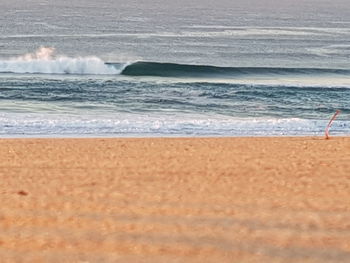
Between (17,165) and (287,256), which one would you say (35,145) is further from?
(287,256)

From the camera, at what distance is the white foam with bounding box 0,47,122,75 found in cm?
3591

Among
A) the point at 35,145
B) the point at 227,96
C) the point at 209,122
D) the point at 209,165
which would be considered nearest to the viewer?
the point at 209,165

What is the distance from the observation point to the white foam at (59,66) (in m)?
35.9

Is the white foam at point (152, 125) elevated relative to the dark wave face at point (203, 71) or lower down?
lower down

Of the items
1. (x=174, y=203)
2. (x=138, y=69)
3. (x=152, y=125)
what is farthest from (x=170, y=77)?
(x=174, y=203)

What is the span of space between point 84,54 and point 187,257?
33365mm

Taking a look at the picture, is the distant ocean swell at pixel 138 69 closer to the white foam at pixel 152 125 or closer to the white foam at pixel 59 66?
the white foam at pixel 59 66

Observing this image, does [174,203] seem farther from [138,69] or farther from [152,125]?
[138,69]

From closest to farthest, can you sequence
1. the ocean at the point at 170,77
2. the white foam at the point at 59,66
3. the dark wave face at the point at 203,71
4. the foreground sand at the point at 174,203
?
the foreground sand at the point at 174,203 < the ocean at the point at 170,77 < the white foam at the point at 59,66 < the dark wave face at the point at 203,71

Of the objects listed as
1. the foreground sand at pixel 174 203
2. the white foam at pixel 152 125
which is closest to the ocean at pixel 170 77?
the white foam at pixel 152 125

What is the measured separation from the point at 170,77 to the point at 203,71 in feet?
9.08

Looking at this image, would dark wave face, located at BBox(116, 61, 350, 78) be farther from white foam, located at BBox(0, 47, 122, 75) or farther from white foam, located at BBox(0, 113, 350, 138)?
white foam, located at BBox(0, 113, 350, 138)

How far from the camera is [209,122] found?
22.6 metres

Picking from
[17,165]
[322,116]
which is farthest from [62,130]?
[322,116]
